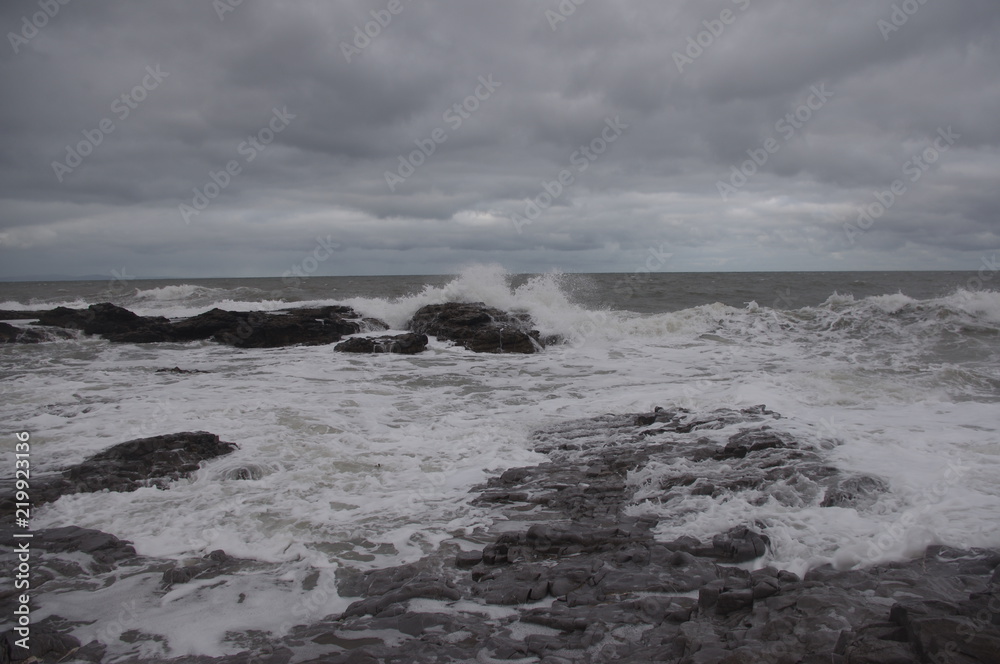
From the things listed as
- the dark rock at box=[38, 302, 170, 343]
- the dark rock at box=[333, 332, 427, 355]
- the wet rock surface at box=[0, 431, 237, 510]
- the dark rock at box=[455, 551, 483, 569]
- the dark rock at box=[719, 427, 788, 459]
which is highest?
the dark rock at box=[38, 302, 170, 343]

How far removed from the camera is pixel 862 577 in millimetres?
3766

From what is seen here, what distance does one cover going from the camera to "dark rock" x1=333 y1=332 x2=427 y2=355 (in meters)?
15.1

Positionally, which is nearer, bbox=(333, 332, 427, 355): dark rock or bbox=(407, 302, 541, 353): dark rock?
bbox=(333, 332, 427, 355): dark rock

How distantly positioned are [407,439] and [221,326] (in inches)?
507

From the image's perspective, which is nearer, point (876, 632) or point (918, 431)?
point (876, 632)

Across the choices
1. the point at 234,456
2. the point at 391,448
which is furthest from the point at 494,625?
the point at 234,456

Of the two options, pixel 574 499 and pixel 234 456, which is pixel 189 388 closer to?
pixel 234 456

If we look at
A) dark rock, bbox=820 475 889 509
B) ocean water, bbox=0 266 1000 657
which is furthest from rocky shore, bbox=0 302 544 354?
dark rock, bbox=820 475 889 509

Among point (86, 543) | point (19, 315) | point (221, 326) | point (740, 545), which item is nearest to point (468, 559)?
point (740, 545)

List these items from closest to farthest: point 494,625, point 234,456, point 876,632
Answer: point 876,632 < point 494,625 < point 234,456

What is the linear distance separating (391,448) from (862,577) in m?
5.02

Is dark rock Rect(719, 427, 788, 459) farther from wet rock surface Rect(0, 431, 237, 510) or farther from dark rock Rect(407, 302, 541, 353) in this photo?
dark rock Rect(407, 302, 541, 353)

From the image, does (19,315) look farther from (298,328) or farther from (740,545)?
(740,545)

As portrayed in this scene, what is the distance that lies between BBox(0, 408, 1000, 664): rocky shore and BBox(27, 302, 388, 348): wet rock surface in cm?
1157
